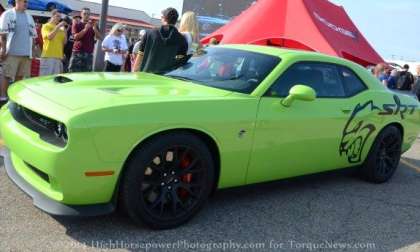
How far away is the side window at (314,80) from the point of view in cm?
436

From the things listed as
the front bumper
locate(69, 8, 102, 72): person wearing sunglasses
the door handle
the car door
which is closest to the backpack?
locate(69, 8, 102, 72): person wearing sunglasses

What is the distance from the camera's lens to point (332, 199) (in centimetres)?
492

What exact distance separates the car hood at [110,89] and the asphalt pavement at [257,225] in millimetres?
897

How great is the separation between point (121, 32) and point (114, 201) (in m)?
7.12

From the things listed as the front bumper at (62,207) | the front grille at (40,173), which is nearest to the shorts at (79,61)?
the front grille at (40,173)

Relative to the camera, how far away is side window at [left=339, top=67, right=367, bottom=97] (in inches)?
202

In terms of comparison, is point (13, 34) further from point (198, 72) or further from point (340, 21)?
point (340, 21)

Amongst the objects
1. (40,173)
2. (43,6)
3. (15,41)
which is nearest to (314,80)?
(40,173)

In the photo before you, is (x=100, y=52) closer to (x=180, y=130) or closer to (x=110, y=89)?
(x=110, y=89)

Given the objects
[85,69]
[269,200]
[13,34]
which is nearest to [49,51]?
[85,69]

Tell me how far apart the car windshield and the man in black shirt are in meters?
1.09

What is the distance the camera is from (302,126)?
14.3ft

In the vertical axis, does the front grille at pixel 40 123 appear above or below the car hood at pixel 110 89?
below

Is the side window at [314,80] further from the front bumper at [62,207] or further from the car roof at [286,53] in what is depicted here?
the front bumper at [62,207]
